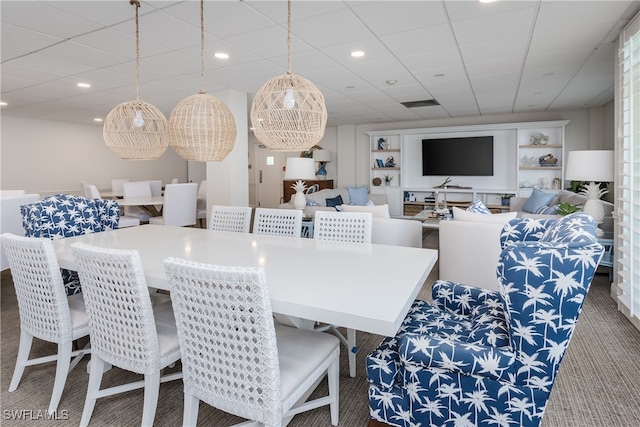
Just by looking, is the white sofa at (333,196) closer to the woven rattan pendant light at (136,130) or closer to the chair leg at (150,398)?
the woven rattan pendant light at (136,130)

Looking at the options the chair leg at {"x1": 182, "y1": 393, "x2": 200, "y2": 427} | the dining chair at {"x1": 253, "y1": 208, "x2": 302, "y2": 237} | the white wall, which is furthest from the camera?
the white wall

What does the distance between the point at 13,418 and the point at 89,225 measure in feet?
5.10

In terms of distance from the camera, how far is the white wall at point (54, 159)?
730 cm

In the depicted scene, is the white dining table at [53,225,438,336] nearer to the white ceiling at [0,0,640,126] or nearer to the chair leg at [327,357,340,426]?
the chair leg at [327,357,340,426]

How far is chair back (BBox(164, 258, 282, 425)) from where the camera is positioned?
1.22 m

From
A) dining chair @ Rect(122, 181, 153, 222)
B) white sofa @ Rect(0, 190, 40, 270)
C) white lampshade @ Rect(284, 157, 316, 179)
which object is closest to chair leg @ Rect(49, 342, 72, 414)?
white sofa @ Rect(0, 190, 40, 270)

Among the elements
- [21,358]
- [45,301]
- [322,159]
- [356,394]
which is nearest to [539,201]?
[322,159]

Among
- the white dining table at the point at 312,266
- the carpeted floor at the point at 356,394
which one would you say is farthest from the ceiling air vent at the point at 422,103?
the white dining table at the point at 312,266

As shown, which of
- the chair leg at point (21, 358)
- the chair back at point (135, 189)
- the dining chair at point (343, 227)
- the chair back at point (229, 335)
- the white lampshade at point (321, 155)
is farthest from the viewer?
the white lampshade at point (321, 155)

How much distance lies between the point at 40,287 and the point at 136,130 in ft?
3.93

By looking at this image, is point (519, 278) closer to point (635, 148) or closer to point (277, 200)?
point (635, 148)

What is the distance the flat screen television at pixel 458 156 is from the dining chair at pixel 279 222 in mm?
5948

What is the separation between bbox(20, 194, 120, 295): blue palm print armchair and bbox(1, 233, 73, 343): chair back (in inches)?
23.3

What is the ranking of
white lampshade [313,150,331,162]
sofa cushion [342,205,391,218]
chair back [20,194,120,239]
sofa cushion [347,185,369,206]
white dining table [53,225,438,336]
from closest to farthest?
white dining table [53,225,438,336] → chair back [20,194,120,239] → sofa cushion [342,205,391,218] → sofa cushion [347,185,369,206] → white lampshade [313,150,331,162]
